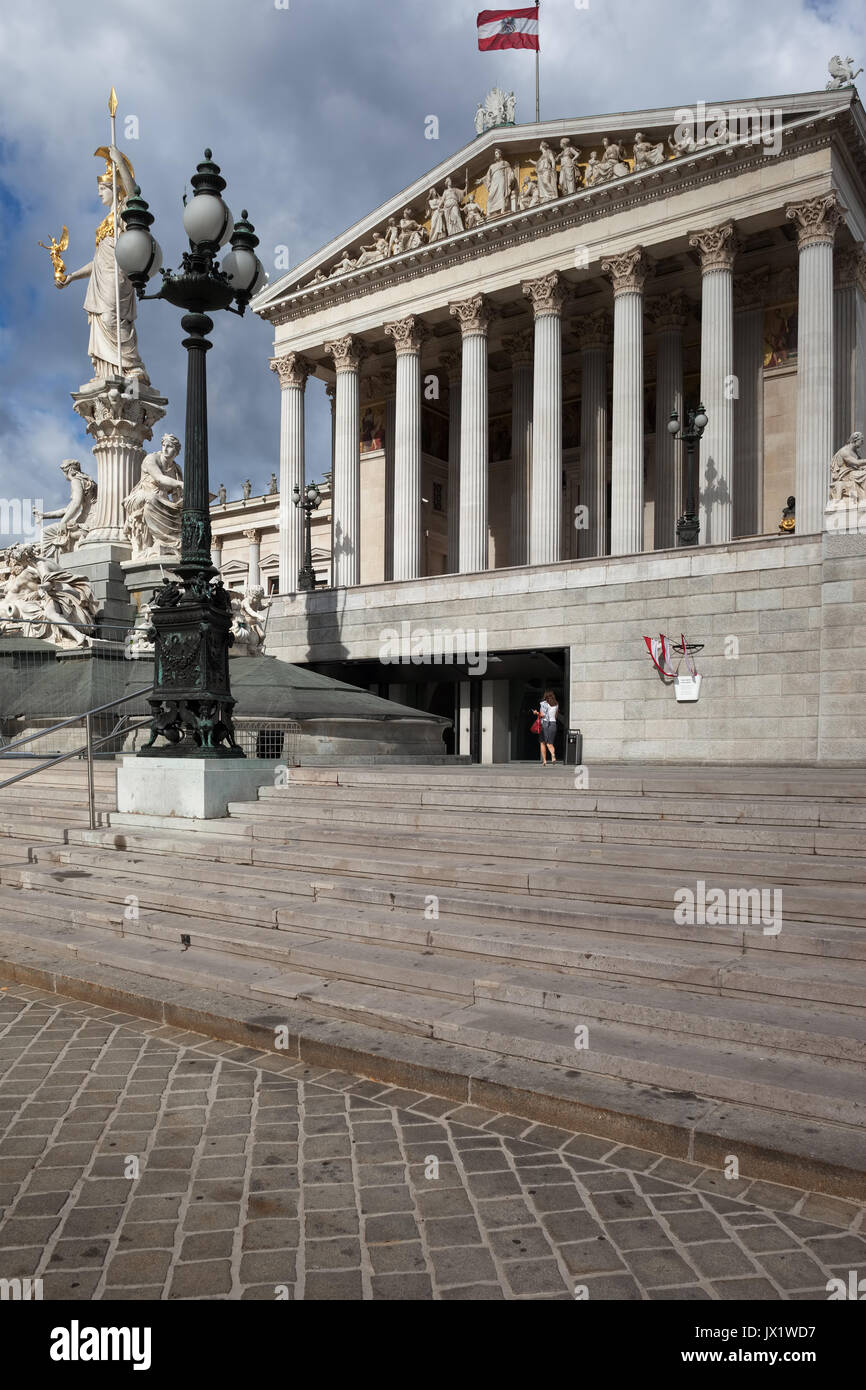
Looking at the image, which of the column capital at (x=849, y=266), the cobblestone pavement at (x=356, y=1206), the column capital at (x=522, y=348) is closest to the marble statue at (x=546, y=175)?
the column capital at (x=522, y=348)

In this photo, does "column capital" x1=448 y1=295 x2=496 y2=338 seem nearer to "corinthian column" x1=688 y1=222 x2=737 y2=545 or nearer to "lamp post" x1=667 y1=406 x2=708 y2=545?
"corinthian column" x1=688 y1=222 x2=737 y2=545

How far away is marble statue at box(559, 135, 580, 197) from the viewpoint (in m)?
32.1

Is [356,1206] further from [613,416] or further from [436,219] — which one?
[436,219]

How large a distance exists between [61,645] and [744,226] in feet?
78.0

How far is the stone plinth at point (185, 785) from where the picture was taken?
11516 millimetres

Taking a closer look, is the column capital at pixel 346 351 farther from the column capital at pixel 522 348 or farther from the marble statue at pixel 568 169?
the marble statue at pixel 568 169

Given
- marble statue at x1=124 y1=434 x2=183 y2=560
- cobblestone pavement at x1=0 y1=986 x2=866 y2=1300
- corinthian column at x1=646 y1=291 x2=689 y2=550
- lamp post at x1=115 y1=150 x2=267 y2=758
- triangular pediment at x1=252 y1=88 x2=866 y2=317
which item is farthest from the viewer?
corinthian column at x1=646 y1=291 x2=689 y2=550

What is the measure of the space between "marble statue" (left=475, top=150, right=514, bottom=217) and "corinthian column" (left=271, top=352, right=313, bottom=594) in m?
9.96

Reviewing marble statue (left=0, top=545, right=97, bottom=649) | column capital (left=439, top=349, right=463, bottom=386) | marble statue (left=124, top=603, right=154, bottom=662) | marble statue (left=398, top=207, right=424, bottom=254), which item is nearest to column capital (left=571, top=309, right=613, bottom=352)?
column capital (left=439, top=349, right=463, bottom=386)

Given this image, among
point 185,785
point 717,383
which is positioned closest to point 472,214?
point 717,383

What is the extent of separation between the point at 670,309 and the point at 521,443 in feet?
23.3

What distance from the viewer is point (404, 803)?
11.5 meters

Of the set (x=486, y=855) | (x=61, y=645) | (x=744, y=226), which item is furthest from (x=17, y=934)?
(x=744, y=226)
